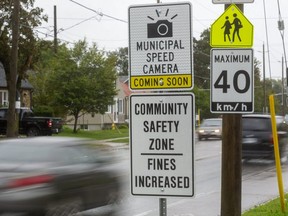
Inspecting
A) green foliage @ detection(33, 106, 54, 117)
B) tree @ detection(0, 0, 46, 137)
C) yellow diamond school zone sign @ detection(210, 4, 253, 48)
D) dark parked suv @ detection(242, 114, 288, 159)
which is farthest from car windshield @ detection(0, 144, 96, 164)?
green foliage @ detection(33, 106, 54, 117)

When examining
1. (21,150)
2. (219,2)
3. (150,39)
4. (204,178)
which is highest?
(219,2)

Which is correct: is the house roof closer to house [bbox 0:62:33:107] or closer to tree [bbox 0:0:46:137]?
house [bbox 0:62:33:107]

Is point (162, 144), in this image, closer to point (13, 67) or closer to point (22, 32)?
point (13, 67)

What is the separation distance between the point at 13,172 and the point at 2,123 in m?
28.6

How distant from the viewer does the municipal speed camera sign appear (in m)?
7.23

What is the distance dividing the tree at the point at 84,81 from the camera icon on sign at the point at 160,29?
124 ft

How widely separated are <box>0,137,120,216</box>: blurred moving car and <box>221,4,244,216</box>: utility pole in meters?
2.46

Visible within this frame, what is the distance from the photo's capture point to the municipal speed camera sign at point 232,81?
7.23 meters

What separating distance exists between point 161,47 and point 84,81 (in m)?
38.1

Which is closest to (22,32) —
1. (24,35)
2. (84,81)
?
(24,35)

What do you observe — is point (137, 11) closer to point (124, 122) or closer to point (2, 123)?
point (2, 123)

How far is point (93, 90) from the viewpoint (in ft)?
142

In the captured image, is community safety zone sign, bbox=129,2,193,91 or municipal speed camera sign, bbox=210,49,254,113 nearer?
community safety zone sign, bbox=129,2,193,91

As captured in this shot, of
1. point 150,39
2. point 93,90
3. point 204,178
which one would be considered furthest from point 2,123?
point 150,39
